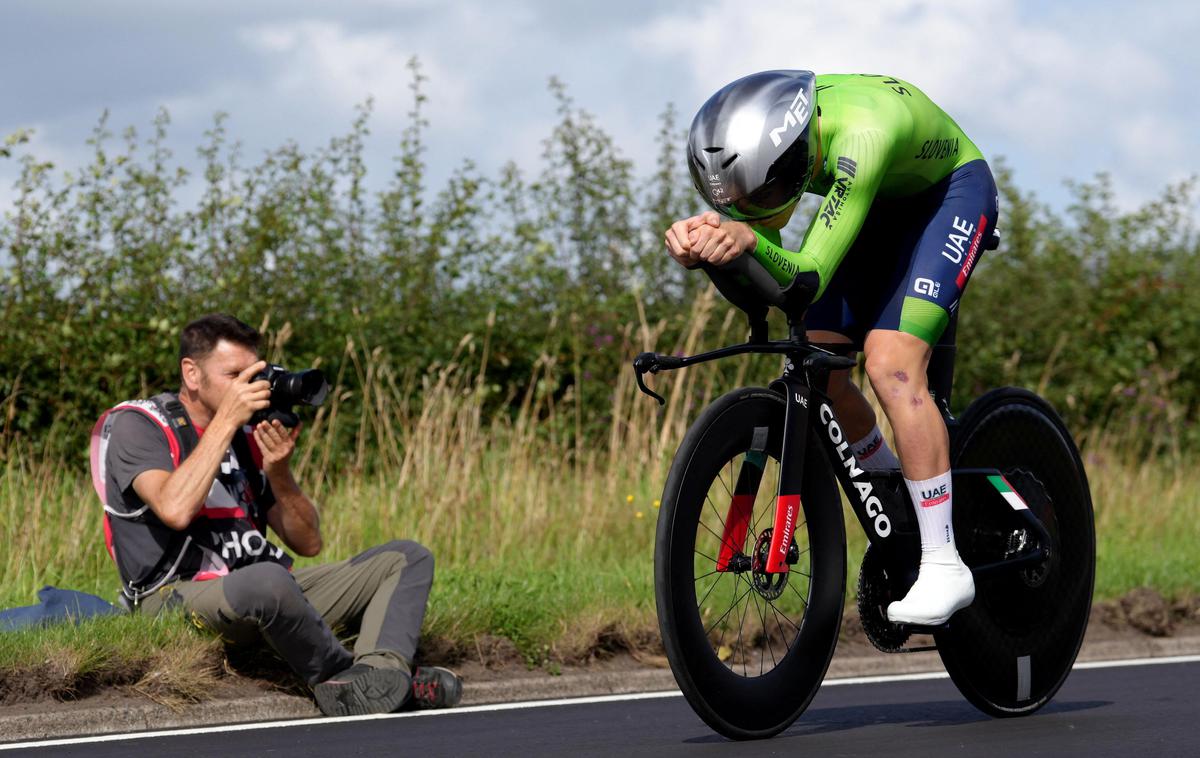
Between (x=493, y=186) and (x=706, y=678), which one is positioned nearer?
(x=706, y=678)

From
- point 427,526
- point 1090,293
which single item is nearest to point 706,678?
point 427,526

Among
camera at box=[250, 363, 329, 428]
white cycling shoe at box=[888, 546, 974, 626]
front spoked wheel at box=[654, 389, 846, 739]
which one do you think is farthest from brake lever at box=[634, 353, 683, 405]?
camera at box=[250, 363, 329, 428]

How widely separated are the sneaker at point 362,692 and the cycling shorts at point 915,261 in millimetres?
2118

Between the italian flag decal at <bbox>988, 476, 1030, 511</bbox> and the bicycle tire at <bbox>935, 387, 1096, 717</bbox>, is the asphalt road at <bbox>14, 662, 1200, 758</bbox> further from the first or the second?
the italian flag decal at <bbox>988, 476, 1030, 511</bbox>

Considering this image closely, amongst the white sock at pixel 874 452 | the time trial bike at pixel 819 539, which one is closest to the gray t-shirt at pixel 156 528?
the time trial bike at pixel 819 539

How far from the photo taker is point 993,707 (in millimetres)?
6133

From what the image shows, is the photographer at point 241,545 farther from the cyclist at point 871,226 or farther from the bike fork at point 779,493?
the cyclist at point 871,226

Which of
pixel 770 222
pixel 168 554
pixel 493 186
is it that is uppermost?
pixel 493 186

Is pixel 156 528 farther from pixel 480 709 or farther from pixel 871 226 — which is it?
pixel 871 226

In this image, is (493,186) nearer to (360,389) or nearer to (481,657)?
(360,389)

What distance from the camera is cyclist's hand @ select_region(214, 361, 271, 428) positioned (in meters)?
6.57

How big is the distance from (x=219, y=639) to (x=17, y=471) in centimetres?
497

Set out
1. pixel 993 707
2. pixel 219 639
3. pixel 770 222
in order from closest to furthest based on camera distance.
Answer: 1. pixel 770 222
2. pixel 993 707
3. pixel 219 639

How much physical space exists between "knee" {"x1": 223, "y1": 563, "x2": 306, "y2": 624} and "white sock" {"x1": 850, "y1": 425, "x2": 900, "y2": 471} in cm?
218
